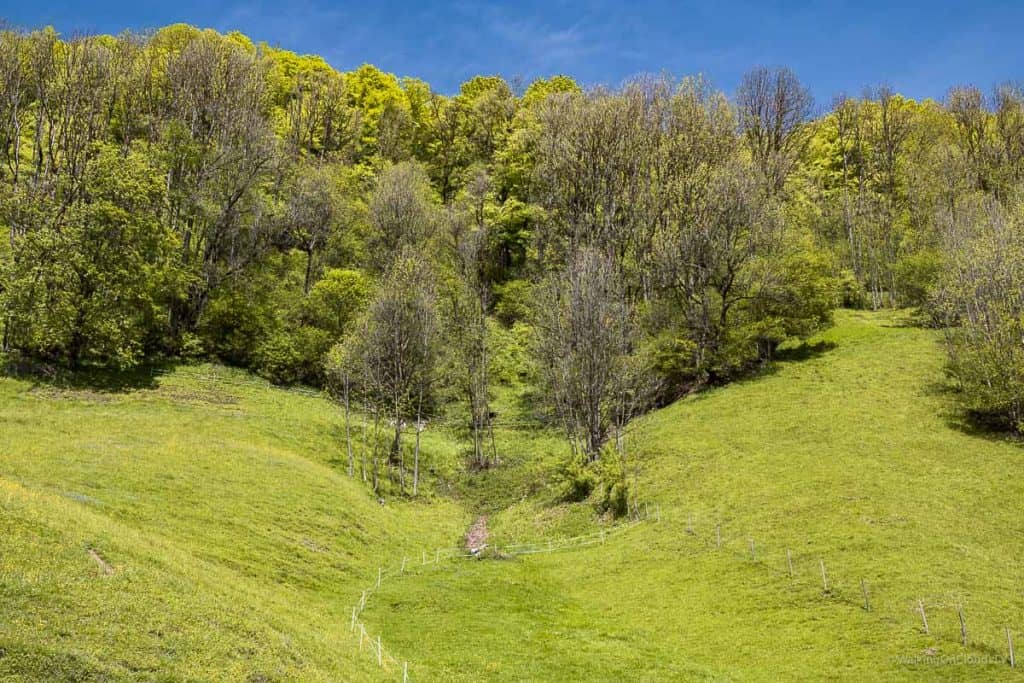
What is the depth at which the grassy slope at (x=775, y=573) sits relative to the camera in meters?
25.3

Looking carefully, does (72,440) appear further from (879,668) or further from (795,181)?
(795,181)

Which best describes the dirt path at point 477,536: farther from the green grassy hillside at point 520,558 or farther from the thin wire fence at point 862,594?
the thin wire fence at point 862,594

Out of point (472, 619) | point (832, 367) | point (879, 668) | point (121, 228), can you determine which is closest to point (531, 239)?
point (832, 367)

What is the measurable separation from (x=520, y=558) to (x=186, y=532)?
18.5 meters

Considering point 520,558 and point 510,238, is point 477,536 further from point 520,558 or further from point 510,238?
point 510,238

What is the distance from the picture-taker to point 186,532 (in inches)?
1232

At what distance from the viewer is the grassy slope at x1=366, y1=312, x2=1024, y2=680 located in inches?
995

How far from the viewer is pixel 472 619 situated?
1215 inches

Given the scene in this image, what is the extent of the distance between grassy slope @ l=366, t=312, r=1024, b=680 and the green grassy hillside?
157mm

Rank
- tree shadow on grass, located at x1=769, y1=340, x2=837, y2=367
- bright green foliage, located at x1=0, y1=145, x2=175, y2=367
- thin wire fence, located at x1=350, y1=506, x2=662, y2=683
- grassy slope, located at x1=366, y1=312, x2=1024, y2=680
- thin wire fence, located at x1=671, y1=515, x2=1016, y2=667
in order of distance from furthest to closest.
Result: tree shadow on grass, located at x1=769, y1=340, x2=837, y2=367 < bright green foliage, located at x1=0, y1=145, x2=175, y2=367 < thin wire fence, located at x1=350, y1=506, x2=662, y2=683 < grassy slope, located at x1=366, y1=312, x2=1024, y2=680 < thin wire fence, located at x1=671, y1=515, x2=1016, y2=667

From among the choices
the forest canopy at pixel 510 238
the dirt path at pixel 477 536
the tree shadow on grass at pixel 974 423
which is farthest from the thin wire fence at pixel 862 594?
the tree shadow on grass at pixel 974 423

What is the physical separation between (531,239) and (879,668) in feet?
224

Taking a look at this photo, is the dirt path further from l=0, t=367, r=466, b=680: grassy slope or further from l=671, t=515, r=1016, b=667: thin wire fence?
l=671, t=515, r=1016, b=667: thin wire fence

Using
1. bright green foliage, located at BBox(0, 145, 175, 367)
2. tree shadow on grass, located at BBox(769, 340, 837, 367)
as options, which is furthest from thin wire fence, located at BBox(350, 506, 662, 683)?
bright green foliage, located at BBox(0, 145, 175, 367)
